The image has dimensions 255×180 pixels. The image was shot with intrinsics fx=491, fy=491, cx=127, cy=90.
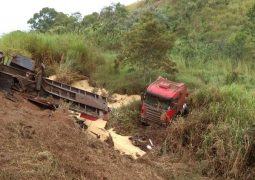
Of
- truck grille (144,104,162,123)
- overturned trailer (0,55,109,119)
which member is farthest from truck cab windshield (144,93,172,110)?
overturned trailer (0,55,109,119)

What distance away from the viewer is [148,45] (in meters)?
12.8

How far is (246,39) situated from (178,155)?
775cm

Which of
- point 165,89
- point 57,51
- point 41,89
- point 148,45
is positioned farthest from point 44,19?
point 41,89

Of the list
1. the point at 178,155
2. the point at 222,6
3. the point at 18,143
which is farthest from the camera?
the point at 222,6

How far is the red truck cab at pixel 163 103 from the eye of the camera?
1094cm

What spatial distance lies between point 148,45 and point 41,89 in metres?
3.98

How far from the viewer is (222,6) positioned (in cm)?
2186

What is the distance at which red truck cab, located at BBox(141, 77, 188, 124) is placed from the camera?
35.9 feet

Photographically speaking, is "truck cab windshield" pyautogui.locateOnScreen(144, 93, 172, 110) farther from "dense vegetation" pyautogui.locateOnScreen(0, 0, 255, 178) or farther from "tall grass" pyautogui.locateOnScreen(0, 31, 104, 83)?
"tall grass" pyautogui.locateOnScreen(0, 31, 104, 83)

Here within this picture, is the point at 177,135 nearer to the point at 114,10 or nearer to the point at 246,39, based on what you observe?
the point at 246,39

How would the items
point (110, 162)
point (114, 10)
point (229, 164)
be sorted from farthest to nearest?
point (114, 10)
point (229, 164)
point (110, 162)

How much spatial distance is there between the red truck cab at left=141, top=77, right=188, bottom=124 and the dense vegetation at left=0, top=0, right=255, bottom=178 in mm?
413

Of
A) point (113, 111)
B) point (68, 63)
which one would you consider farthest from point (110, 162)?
point (68, 63)

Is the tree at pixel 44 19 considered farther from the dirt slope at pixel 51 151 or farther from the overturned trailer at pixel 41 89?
the dirt slope at pixel 51 151
